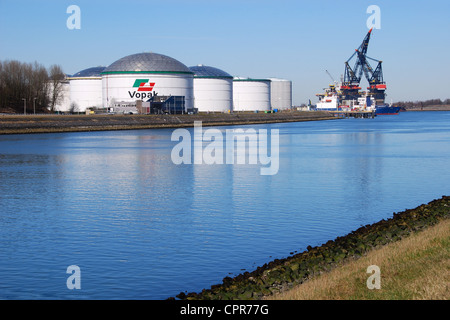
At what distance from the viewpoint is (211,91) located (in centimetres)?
14238

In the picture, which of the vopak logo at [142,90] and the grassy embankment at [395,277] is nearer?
the grassy embankment at [395,277]

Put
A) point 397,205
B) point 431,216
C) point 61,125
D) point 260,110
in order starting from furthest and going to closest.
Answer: point 260,110 < point 61,125 < point 397,205 < point 431,216

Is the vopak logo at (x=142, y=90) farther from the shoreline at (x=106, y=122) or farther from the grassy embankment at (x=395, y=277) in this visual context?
the grassy embankment at (x=395, y=277)

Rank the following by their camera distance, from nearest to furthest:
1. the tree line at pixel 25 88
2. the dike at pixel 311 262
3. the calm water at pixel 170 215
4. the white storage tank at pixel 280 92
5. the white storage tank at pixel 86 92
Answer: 1. the dike at pixel 311 262
2. the calm water at pixel 170 215
3. the tree line at pixel 25 88
4. the white storage tank at pixel 86 92
5. the white storage tank at pixel 280 92

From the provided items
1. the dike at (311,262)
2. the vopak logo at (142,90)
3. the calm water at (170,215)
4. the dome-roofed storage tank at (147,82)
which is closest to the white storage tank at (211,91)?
the dome-roofed storage tank at (147,82)

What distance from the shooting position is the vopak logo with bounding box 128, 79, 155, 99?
117m

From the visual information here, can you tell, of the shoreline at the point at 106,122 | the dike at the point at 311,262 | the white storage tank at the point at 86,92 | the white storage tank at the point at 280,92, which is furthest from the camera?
the white storage tank at the point at 280,92

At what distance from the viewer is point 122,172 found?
33125 millimetres

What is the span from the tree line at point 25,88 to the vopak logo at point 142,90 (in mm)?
15674

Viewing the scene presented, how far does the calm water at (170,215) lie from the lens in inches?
512

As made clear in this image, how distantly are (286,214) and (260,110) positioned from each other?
146m

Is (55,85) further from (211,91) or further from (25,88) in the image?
(211,91)

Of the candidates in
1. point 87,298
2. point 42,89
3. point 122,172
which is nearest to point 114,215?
point 87,298

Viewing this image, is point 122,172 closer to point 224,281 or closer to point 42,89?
point 224,281
